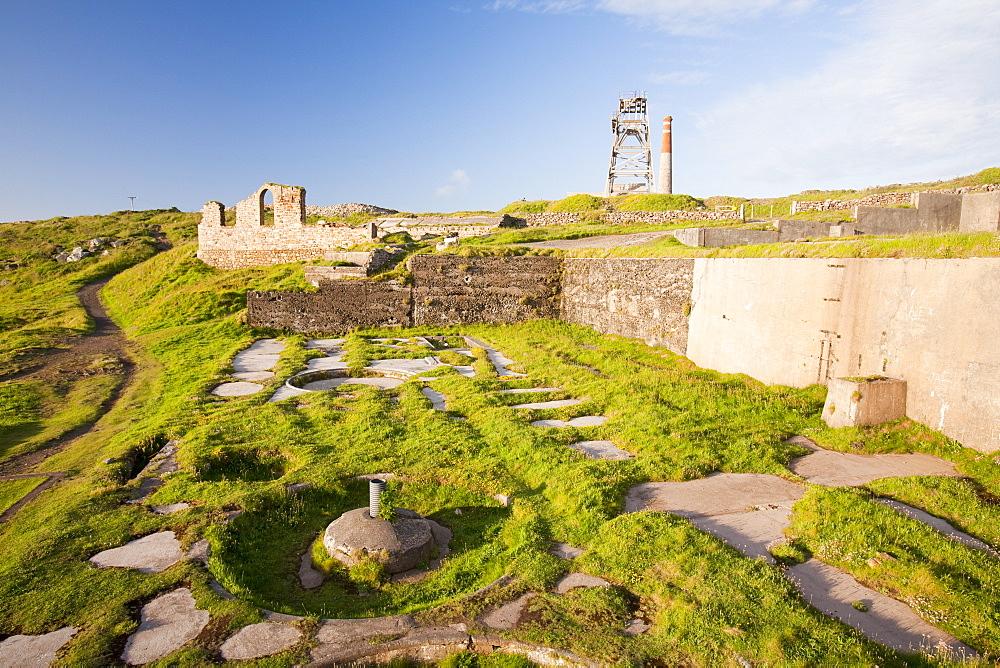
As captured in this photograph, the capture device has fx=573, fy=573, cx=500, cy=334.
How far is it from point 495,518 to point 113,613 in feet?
11.4

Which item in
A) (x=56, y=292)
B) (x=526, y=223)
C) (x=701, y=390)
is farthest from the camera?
(x=526, y=223)

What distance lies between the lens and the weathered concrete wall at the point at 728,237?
1468cm

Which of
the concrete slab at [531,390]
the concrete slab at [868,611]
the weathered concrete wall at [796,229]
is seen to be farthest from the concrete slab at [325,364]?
the weathered concrete wall at [796,229]

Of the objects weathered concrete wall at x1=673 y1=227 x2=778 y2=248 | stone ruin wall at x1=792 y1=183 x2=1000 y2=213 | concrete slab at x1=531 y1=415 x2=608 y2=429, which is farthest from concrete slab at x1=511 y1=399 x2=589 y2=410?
stone ruin wall at x1=792 y1=183 x2=1000 y2=213

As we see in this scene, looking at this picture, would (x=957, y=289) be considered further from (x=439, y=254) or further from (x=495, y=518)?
(x=439, y=254)

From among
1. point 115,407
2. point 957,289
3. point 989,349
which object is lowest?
point 115,407

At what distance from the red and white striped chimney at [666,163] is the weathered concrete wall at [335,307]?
24.0 meters

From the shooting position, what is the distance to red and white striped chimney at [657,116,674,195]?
36.3 metres

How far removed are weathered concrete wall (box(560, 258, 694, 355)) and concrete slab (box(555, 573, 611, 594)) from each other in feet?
30.5

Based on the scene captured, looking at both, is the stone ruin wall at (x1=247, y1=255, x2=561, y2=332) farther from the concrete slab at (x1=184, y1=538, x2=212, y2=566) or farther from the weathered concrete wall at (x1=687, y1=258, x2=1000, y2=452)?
the concrete slab at (x1=184, y1=538, x2=212, y2=566)

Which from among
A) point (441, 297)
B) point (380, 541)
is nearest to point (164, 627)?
point (380, 541)

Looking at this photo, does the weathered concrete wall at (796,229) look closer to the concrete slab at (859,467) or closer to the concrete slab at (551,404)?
the concrete slab at (551,404)

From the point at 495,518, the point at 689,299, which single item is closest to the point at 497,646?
the point at 495,518

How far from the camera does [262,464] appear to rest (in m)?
7.70
